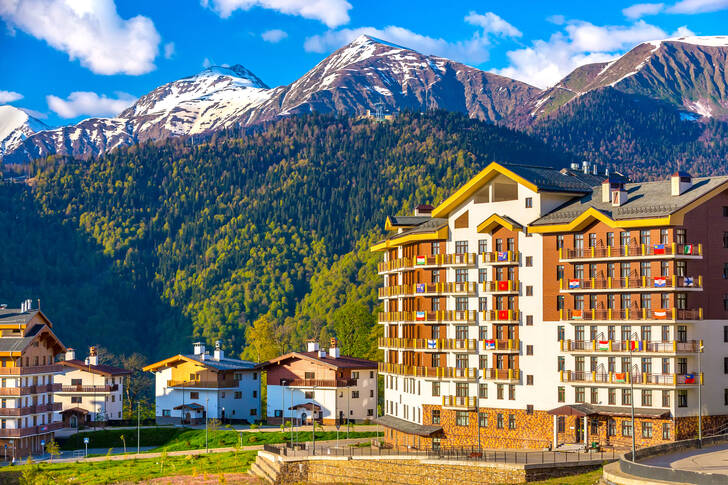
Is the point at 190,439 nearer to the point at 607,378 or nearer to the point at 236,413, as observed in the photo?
the point at 236,413

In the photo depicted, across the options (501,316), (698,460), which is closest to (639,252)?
(501,316)

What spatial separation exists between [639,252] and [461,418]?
2174 centimetres

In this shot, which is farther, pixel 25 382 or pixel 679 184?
pixel 25 382

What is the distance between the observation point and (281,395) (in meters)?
135

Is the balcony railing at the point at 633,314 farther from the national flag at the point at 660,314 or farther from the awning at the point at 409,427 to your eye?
the awning at the point at 409,427

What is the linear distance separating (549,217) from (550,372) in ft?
41.9

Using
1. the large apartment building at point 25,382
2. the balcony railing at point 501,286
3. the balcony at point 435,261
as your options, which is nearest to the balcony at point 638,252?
the balcony railing at point 501,286

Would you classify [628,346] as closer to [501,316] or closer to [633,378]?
[633,378]

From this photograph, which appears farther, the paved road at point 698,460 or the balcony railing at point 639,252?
the balcony railing at point 639,252

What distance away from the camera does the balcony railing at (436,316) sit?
101 metres

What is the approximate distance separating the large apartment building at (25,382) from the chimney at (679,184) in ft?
218

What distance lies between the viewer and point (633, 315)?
89.8 metres

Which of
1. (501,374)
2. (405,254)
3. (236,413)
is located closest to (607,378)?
(501,374)

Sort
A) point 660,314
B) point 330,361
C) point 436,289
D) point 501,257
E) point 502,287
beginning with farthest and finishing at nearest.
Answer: point 330,361 < point 436,289 < point 501,257 < point 502,287 < point 660,314
